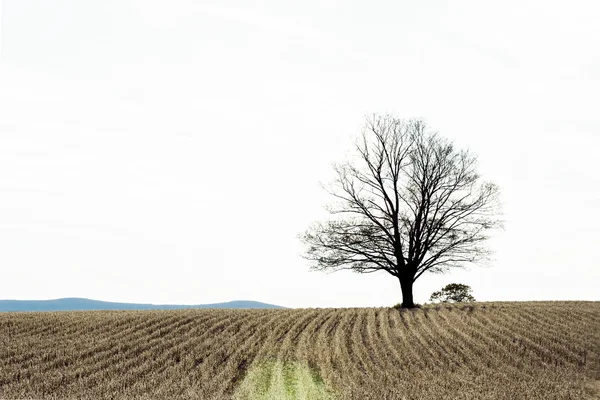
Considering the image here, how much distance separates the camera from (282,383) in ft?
47.4

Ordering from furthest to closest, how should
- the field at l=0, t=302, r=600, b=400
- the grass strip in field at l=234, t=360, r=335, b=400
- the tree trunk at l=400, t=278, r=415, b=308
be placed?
the tree trunk at l=400, t=278, r=415, b=308
the field at l=0, t=302, r=600, b=400
the grass strip in field at l=234, t=360, r=335, b=400

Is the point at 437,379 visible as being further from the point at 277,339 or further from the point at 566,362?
the point at 277,339

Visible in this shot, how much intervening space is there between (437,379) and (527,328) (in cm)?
827

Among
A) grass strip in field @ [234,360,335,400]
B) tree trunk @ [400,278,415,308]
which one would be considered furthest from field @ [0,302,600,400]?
tree trunk @ [400,278,415,308]

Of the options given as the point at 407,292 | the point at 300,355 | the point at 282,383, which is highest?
the point at 407,292

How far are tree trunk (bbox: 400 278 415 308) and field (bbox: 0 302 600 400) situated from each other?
14.3 ft

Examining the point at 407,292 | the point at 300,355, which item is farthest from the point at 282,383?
the point at 407,292

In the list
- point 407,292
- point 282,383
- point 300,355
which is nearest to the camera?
point 282,383

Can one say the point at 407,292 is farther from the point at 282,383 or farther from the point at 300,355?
the point at 282,383

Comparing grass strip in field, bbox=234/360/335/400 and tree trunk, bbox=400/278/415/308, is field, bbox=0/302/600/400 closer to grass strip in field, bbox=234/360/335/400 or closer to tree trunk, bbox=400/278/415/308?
grass strip in field, bbox=234/360/335/400

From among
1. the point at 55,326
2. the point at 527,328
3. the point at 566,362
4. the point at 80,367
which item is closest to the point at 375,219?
the point at 527,328

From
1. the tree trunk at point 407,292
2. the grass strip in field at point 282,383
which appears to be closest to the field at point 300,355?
the grass strip in field at point 282,383

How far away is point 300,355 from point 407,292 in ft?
46.8

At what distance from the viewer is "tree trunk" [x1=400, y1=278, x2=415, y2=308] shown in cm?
3020
